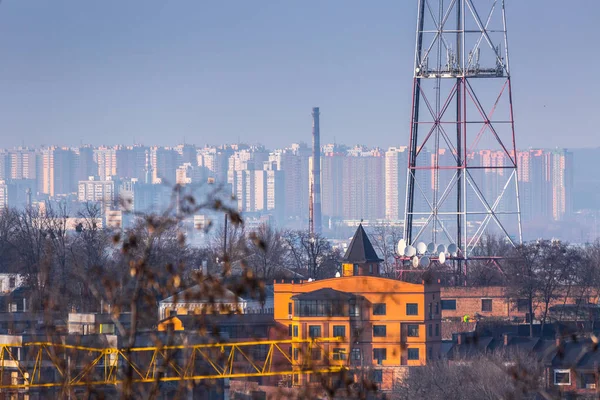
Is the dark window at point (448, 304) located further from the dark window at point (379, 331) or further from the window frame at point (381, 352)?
the window frame at point (381, 352)

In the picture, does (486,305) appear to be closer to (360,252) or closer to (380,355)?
(360,252)

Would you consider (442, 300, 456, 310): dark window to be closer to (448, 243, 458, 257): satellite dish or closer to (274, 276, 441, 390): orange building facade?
(448, 243, 458, 257): satellite dish

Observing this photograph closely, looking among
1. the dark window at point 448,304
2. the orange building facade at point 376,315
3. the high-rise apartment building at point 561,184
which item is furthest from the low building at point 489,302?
the high-rise apartment building at point 561,184

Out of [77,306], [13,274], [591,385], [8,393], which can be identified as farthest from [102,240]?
[8,393]

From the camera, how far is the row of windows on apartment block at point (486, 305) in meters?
38.8

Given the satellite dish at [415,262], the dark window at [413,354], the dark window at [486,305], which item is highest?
the satellite dish at [415,262]

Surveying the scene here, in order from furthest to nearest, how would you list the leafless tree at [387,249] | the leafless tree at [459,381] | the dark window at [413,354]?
the leafless tree at [387,249]
the dark window at [413,354]
the leafless tree at [459,381]

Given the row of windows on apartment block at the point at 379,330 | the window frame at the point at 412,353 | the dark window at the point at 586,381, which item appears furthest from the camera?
the window frame at the point at 412,353

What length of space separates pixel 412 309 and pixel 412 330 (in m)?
0.46

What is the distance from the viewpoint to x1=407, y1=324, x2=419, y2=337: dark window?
32.2 m

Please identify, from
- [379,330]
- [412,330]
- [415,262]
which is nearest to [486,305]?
[415,262]

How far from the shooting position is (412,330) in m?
32.4

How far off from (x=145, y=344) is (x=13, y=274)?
1682 centimetres

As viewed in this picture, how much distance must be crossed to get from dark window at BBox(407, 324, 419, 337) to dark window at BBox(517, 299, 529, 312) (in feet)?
22.9
